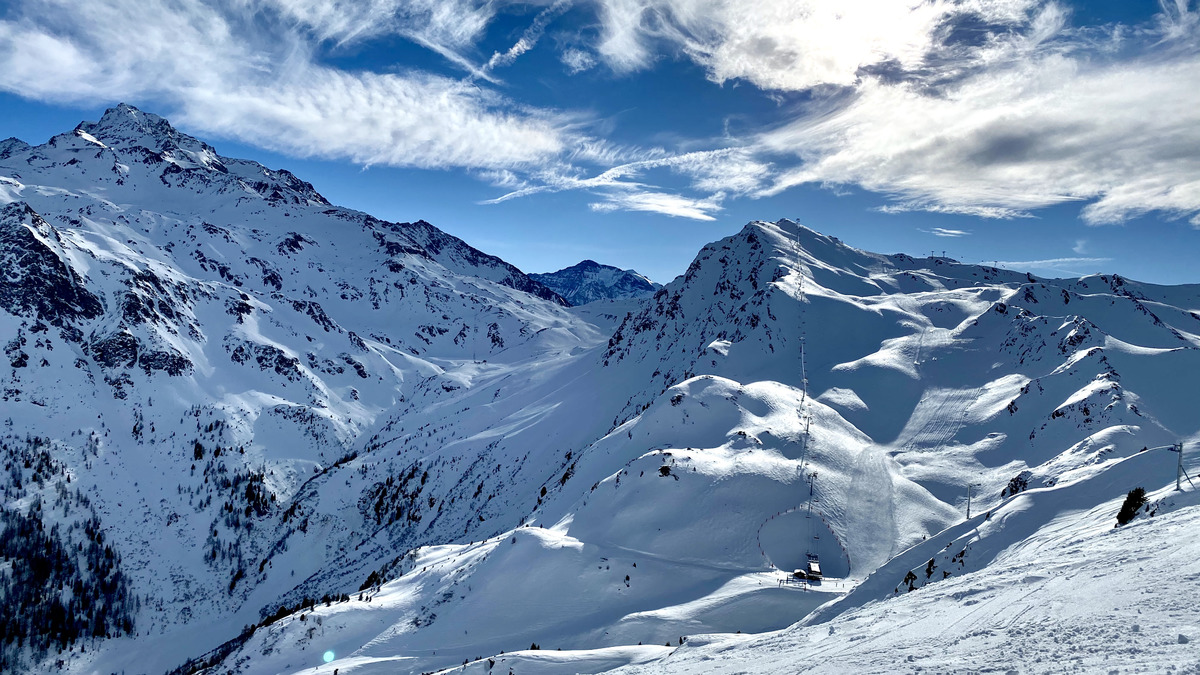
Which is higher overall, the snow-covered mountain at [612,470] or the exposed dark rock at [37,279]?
the exposed dark rock at [37,279]

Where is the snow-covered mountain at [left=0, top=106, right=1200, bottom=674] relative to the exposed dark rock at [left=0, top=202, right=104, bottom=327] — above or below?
below

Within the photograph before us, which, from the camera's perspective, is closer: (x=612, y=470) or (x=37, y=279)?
(x=612, y=470)

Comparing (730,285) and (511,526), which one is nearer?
(511,526)

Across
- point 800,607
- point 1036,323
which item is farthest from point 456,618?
point 1036,323

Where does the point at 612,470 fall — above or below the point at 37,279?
below

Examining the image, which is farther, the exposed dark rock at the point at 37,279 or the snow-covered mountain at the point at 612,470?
the exposed dark rock at the point at 37,279

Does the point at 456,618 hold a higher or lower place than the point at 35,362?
lower

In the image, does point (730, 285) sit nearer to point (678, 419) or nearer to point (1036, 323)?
point (1036, 323)

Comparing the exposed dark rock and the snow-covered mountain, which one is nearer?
the snow-covered mountain
